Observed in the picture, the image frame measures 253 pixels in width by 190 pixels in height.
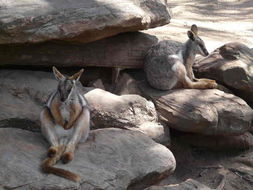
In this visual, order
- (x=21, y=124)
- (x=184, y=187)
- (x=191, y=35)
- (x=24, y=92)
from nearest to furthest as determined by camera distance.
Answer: (x=184, y=187)
(x=21, y=124)
(x=24, y=92)
(x=191, y=35)

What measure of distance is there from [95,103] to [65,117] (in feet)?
4.47

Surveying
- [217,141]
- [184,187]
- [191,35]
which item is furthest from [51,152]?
[191,35]

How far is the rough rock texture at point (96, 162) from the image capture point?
5.05 meters

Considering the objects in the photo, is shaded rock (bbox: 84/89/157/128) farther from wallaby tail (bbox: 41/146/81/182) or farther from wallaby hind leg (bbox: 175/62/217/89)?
wallaby tail (bbox: 41/146/81/182)

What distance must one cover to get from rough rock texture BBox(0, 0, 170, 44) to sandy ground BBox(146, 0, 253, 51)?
2.87 metres

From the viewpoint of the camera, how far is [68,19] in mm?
6883

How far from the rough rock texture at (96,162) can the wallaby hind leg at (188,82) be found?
2.07 metres

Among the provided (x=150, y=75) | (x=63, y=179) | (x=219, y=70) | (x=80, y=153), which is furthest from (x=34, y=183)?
(x=219, y=70)

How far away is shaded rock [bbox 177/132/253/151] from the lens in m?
8.41

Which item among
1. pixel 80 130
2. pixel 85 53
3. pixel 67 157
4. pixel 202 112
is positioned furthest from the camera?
pixel 85 53

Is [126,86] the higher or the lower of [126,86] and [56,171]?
the lower

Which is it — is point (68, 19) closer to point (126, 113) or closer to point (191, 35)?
point (126, 113)

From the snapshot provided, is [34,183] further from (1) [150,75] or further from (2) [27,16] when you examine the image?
(1) [150,75]

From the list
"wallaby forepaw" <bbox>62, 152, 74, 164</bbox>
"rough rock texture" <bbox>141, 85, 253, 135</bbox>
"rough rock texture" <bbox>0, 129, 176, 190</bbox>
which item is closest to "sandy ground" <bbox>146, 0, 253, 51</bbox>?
"rough rock texture" <bbox>141, 85, 253, 135</bbox>
